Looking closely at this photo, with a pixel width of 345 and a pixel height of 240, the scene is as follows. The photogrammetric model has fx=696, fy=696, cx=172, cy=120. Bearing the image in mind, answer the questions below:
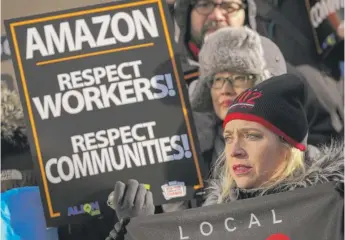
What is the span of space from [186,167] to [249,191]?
0.83ft

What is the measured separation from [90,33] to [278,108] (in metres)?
0.76

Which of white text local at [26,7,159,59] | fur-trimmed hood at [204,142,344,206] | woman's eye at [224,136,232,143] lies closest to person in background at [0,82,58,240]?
white text local at [26,7,159,59]

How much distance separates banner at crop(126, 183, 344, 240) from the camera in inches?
95.3

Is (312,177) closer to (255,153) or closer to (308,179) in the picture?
(308,179)

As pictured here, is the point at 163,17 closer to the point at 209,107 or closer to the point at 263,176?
the point at 209,107

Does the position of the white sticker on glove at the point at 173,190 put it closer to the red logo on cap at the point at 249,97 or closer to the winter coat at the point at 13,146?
the red logo on cap at the point at 249,97

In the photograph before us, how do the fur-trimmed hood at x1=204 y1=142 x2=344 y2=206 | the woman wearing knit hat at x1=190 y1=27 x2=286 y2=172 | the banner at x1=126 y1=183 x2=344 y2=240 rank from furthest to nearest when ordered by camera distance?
the woman wearing knit hat at x1=190 y1=27 x2=286 y2=172 → the fur-trimmed hood at x1=204 y1=142 x2=344 y2=206 → the banner at x1=126 y1=183 x2=344 y2=240

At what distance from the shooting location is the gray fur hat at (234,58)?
262 centimetres

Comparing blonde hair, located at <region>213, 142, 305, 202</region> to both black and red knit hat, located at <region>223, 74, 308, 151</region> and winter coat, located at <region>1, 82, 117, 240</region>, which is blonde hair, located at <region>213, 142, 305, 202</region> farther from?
winter coat, located at <region>1, 82, 117, 240</region>

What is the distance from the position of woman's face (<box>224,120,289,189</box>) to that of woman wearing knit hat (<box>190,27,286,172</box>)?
0.09 metres

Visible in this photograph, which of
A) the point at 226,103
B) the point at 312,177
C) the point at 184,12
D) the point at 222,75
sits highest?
the point at 184,12

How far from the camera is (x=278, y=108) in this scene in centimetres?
253

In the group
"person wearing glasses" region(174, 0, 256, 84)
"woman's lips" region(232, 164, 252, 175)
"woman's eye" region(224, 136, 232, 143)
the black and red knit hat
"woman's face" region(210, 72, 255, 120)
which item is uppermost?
"person wearing glasses" region(174, 0, 256, 84)

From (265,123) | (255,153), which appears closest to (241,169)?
(255,153)
